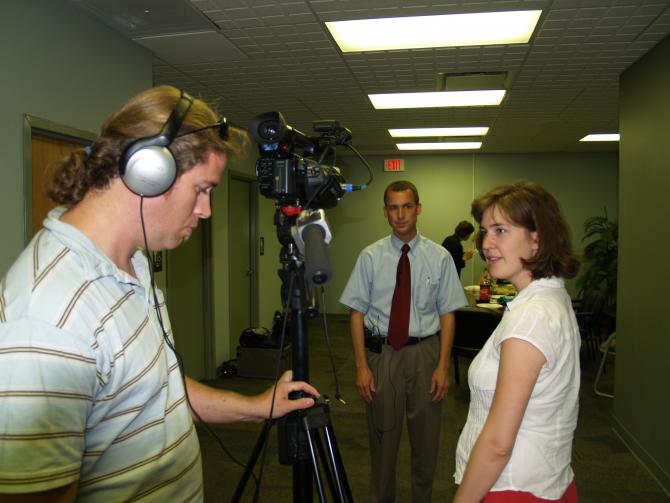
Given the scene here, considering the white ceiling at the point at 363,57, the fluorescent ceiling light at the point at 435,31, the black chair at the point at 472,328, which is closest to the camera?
the white ceiling at the point at 363,57

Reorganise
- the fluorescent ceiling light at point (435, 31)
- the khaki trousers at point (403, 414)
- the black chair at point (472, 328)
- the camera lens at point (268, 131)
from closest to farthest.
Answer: the camera lens at point (268, 131) → the khaki trousers at point (403, 414) → the fluorescent ceiling light at point (435, 31) → the black chair at point (472, 328)

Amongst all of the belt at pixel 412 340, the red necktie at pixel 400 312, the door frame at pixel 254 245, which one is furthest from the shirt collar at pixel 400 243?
the door frame at pixel 254 245

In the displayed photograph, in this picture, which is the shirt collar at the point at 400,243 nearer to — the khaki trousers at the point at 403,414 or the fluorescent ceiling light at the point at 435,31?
the khaki trousers at the point at 403,414

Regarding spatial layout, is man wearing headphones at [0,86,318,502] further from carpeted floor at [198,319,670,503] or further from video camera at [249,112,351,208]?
carpeted floor at [198,319,670,503]

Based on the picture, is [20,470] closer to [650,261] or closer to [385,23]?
[385,23]

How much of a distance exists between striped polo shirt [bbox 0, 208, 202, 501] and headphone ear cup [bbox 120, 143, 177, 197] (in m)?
0.14

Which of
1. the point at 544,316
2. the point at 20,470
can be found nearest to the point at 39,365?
the point at 20,470

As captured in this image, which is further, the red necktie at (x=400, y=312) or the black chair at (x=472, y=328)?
the black chair at (x=472, y=328)

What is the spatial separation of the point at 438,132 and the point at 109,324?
5.96 meters

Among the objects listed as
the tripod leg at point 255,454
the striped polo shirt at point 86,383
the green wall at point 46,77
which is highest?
the green wall at point 46,77

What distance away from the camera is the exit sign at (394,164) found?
8336 mm

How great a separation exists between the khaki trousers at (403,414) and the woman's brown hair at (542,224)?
4.01 ft

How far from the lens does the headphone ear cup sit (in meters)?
0.89

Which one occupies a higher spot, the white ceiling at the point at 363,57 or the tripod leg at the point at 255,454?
the white ceiling at the point at 363,57
